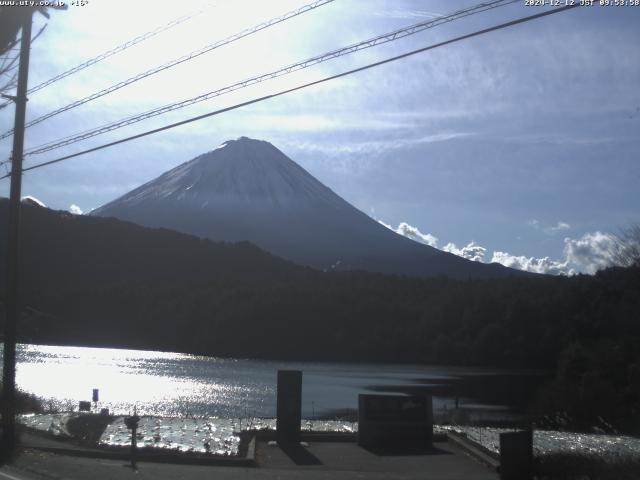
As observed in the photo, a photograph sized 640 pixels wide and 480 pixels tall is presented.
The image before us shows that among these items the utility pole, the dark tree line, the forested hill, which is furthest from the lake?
the utility pole

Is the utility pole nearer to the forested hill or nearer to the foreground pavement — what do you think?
the foreground pavement

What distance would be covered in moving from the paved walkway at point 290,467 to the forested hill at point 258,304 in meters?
40.9

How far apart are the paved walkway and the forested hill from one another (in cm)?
4093

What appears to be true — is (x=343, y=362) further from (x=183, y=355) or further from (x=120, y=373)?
(x=120, y=373)

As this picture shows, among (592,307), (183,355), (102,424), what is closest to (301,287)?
(183,355)

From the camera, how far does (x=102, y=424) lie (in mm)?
18000

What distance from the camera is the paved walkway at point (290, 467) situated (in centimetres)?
1295

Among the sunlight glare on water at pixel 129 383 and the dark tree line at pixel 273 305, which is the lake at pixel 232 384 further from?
the dark tree line at pixel 273 305

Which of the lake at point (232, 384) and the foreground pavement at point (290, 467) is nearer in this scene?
the foreground pavement at point (290, 467)

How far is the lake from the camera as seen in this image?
40219mm

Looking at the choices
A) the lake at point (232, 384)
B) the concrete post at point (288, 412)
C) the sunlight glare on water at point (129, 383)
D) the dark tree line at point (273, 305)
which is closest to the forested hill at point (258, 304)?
the dark tree line at point (273, 305)

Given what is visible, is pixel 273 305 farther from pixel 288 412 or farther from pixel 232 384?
pixel 288 412

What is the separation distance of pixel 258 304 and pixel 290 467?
80.7 m

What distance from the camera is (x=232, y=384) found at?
5344 centimetres
